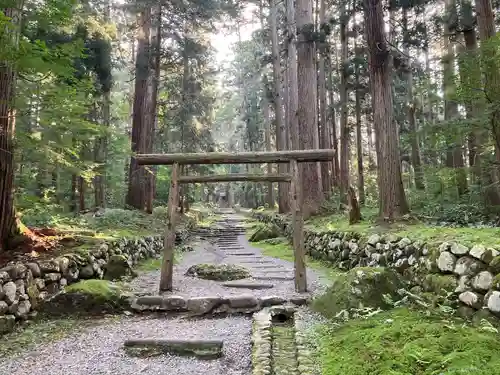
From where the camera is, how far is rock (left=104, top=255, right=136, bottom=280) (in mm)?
7676

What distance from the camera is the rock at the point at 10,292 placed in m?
4.77

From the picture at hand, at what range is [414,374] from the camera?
292 centimetres

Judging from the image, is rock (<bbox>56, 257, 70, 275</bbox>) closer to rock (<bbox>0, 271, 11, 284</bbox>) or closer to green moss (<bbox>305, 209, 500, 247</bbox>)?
rock (<bbox>0, 271, 11, 284</bbox>)

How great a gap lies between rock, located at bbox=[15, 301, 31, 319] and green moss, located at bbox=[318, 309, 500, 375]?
3.78 metres

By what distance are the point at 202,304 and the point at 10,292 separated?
8.28ft

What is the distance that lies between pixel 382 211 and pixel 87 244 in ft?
19.4

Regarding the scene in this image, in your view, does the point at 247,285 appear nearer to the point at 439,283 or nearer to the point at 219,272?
the point at 219,272

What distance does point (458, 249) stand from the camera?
4.49m

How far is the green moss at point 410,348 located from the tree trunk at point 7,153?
186 inches

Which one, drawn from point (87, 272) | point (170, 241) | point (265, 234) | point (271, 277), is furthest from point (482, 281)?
point (265, 234)

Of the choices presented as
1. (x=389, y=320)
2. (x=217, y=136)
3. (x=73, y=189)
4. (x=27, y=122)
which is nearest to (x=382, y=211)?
(x=389, y=320)

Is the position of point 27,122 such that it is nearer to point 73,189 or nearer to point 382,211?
point 73,189

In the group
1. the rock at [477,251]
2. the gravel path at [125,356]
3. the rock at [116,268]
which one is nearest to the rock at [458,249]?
the rock at [477,251]

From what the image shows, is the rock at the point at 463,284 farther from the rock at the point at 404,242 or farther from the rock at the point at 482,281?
the rock at the point at 404,242
